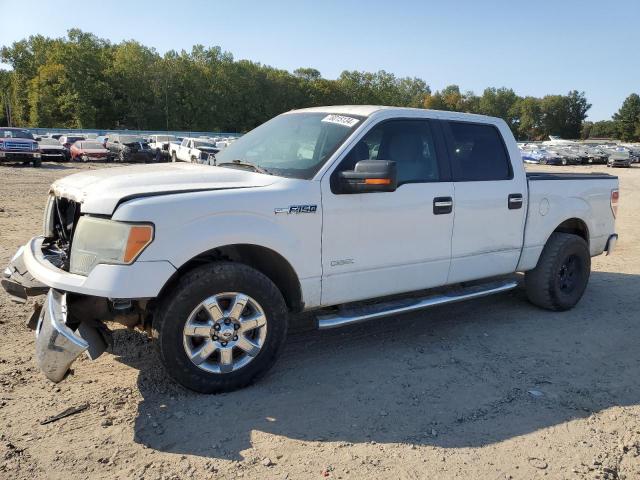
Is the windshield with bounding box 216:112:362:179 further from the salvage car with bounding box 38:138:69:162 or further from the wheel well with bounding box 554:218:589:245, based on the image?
the salvage car with bounding box 38:138:69:162

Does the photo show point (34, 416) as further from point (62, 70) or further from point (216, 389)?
point (62, 70)

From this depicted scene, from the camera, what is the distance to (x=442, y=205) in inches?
179

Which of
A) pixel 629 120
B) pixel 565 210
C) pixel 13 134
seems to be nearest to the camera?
pixel 565 210

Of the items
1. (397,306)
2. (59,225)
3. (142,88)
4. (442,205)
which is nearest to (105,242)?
(59,225)

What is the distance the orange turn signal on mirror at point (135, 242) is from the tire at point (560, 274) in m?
4.14

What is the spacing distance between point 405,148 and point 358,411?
7.15 ft

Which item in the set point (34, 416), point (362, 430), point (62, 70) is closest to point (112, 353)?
point (34, 416)

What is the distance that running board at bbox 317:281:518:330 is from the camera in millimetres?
4062

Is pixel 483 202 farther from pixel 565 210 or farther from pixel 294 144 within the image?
pixel 294 144

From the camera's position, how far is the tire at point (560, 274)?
5629 millimetres

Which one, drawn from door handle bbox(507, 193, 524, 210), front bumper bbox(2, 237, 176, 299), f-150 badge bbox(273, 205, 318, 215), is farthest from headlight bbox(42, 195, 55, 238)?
door handle bbox(507, 193, 524, 210)

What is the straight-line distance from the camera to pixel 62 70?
83812 millimetres

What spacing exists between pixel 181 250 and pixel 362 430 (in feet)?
5.15

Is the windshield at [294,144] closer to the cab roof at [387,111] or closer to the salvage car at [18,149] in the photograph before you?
the cab roof at [387,111]
